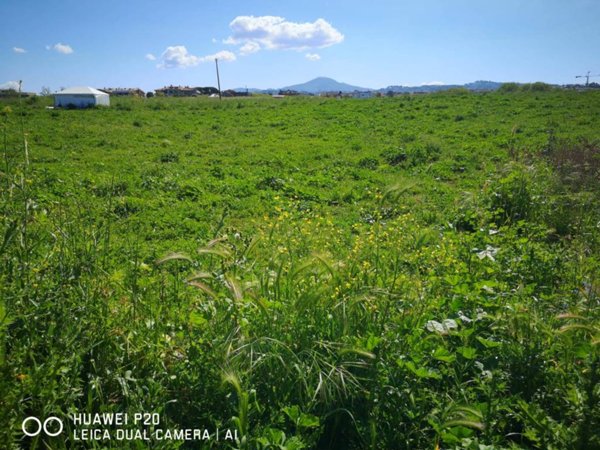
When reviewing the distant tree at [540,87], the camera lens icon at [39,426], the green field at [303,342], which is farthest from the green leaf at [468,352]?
the distant tree at [540,87]

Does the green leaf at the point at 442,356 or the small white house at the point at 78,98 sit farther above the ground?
the small white house at the point at 78,98

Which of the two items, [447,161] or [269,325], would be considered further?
[447,161]

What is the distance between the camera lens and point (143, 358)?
2.80 meters

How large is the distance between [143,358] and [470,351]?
83.8 inches

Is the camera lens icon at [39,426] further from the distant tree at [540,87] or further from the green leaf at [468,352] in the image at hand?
the distant tree at [540,87]

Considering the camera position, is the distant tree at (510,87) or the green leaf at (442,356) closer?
the green leaf at (442,356)

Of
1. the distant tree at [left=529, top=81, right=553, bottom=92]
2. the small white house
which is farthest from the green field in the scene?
the distant tree at [left=529, top=81, right=553, bottom=92]

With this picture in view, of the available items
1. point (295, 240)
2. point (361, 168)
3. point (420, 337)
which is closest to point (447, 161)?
point (361, 168)

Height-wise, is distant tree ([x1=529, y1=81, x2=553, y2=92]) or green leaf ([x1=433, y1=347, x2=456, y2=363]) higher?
distant tree ([x1=529, y1=81, x2=553, y2=92])

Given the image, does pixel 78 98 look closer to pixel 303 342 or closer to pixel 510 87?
pixel 303 342

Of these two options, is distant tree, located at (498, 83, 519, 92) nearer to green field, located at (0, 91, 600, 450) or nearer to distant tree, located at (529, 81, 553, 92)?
distant tree, located at (529, 81, 553, 92)

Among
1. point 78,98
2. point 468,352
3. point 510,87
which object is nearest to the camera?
point 468,352

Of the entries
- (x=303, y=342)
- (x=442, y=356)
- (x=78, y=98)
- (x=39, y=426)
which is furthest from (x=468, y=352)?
(x=78, y=98)

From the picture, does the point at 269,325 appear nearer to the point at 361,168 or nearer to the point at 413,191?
the point at 413,191
